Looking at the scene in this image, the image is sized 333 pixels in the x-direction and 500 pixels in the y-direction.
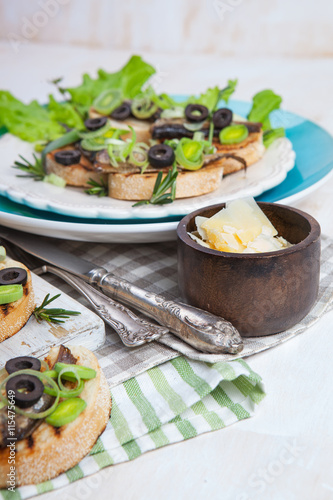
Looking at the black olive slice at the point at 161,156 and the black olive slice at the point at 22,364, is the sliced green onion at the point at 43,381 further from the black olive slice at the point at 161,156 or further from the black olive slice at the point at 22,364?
the black olive slice at the point at 161,156

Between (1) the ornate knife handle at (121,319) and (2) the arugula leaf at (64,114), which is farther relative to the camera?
(2) the arugula leaf at (64,114)

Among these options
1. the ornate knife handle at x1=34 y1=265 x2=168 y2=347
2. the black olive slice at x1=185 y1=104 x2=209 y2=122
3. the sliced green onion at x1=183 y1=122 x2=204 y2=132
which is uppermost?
the black olive slice at x1=185 y1=104 x2=209 y2=122

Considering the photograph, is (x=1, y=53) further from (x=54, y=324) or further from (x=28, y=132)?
(x=54, y=324)

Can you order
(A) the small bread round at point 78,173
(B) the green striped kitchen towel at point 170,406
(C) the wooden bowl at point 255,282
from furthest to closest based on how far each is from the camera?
(A) the small bread round at point 78,173
(C) the wooden bowl at point 255,282
(B) the green striped kitchen towel at point 170,406

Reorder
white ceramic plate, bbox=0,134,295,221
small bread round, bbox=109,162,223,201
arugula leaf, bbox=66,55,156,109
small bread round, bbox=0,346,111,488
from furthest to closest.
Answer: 1. arugula leaf, bbox=66,55,156,109
2. small bread round, bbox=109,162,223,201
3. white ceramic plate, bbox=0,134,295,221
4. small bread round, bbox=0,346,111,488

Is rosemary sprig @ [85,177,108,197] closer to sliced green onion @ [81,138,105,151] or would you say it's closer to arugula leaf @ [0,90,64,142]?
sliced green onion @ [81,138,105,151]

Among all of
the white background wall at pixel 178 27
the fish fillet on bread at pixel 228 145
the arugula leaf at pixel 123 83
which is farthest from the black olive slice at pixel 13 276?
the white background wall at pixel 178 27

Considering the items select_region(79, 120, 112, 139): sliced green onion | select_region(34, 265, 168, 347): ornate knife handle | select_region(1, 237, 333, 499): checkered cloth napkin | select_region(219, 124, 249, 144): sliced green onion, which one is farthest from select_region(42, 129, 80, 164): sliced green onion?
select_region(1, 237, 333, 499): checkered cloth napkin
